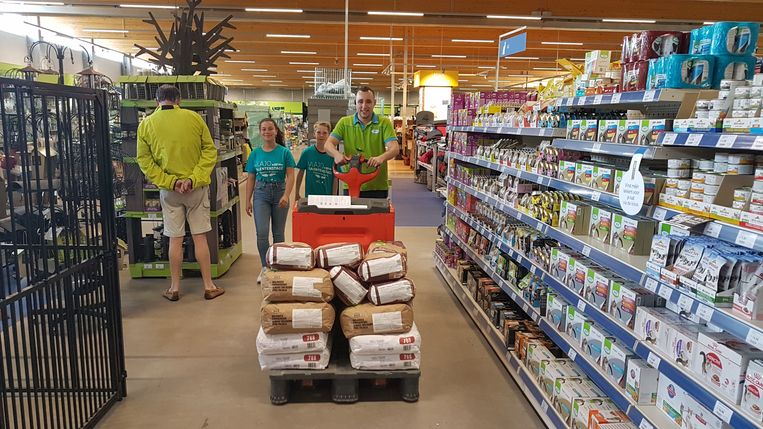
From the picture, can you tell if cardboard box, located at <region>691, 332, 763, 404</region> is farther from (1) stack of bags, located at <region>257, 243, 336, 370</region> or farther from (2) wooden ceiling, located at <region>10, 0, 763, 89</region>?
(2) wooden ceiling, located at <region>10, 0, 763, 89</region>

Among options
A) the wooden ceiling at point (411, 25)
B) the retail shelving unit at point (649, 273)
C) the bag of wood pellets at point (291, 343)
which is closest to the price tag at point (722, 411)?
the retail shelving unit at point (649, 273)

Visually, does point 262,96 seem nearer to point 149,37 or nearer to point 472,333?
point 149,37

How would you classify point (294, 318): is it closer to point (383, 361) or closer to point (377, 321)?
point (377, 321)

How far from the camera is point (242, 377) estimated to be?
3.60 meters

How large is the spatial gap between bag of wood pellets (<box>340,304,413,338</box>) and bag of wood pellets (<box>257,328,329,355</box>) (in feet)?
0.59

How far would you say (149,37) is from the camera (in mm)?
16781

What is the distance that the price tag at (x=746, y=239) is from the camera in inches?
67.8

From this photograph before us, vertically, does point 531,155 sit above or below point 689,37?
below

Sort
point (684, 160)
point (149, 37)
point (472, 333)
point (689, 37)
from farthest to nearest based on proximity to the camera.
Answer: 1. point (149, 37)
2. point (472, 333)
3. point (689, 37)
4. point (684, 160)

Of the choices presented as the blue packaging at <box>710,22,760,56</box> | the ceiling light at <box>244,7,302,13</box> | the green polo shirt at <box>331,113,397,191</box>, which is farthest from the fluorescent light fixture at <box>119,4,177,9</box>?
the blue packaging at <box>710,22,760,56</box>

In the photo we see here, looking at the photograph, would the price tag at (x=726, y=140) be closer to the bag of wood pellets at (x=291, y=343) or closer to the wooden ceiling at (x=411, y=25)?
the bag of wood pellets at (x=291, y=343)

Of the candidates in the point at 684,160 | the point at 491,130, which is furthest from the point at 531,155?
the point at 684,160

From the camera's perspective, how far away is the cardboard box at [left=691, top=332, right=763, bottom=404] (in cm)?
178

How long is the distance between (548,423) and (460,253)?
282 cm
